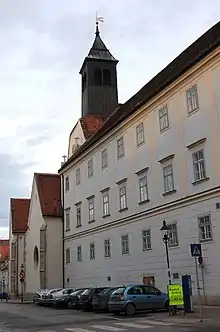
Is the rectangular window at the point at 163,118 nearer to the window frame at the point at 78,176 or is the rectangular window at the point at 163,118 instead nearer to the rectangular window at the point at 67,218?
the window frame at the point at 78,176

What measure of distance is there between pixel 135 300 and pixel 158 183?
9.21 metres

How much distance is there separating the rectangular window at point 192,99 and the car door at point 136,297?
35.1 ft

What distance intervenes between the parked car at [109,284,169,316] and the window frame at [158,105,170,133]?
10.6m

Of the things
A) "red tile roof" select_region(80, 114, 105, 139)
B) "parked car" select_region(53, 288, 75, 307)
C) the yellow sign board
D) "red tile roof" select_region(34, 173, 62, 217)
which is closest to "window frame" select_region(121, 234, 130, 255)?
"parked car" select_region(53, 288, 75, 307)

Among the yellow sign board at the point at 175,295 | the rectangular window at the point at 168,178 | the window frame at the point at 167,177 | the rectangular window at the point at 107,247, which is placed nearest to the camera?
the yellow sign board at the point at 175,295

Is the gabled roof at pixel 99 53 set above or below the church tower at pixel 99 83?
above

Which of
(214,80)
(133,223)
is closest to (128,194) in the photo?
(133,223)

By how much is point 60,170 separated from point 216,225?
27.9 meters

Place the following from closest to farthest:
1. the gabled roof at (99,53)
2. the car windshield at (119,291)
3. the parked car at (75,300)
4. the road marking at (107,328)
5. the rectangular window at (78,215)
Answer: the road marking at (107,328), the car windshield at (119,291), the parked car at (75,300), the rectangular window at (78,215), the gabled roof at (99,53)

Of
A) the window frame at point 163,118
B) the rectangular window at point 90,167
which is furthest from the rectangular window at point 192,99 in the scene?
the rectangular window at point 90,167

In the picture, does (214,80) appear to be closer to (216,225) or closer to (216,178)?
(216,178)

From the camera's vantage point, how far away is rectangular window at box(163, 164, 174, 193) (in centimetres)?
2939

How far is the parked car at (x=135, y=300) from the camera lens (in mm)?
23469

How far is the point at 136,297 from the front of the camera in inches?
935
